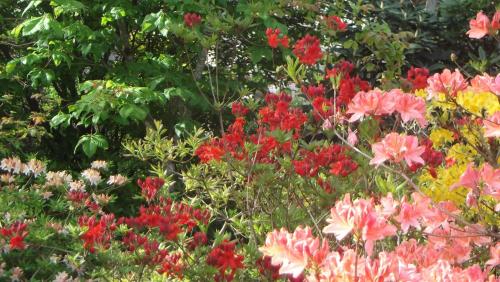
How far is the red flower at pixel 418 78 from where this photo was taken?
2.57m

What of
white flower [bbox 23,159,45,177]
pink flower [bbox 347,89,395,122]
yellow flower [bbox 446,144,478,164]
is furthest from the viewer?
white flower [bbox 23,159,45,177]

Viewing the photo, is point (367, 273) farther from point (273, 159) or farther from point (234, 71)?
point (234, 71)

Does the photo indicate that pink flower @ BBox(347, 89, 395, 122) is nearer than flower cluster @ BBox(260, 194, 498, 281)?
No

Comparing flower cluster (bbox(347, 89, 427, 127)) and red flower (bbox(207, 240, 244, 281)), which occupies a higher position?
flower cluster (bbox(347, 89, 427, 127))

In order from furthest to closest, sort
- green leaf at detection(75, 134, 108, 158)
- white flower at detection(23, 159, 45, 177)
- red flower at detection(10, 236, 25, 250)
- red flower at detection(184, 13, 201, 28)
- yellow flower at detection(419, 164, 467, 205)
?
green leaf at detection(75, 134, 108, 158), white flower at detection(23, 159, 45, 177), red flower at detection(184, 13, 201, 28), red flower at detection(10, 236, 25, 250), yellow flower at detection(419, 164, 467, 205)

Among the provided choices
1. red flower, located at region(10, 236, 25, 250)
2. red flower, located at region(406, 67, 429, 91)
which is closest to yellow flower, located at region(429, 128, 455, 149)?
red flower, located at region(406, 67, 429, 91)

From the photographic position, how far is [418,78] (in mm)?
2576

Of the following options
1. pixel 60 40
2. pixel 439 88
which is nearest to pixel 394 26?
pixel 60 40

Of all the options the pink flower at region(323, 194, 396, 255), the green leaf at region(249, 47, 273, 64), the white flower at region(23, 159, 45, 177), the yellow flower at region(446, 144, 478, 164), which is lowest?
the white flower at region(23, 159, 45, 177)

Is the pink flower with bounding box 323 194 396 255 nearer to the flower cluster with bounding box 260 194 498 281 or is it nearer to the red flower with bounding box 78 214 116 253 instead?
the flower cluster with bounding box 260 194 498 281

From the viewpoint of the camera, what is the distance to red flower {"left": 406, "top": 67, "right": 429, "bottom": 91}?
257cm

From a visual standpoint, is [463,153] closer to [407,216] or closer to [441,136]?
[441,136]

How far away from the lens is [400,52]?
13.3 feet

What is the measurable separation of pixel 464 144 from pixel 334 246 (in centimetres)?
56
